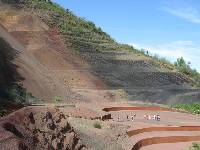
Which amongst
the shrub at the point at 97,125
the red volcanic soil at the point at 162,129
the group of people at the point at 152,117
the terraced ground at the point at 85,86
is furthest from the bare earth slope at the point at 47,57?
the shrub at the point at 97,125

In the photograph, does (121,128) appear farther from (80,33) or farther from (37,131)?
(80,33)

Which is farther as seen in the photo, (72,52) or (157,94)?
(72,52)

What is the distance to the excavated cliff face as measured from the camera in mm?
12211

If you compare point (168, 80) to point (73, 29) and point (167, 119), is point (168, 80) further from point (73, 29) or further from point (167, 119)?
point (167, 119)

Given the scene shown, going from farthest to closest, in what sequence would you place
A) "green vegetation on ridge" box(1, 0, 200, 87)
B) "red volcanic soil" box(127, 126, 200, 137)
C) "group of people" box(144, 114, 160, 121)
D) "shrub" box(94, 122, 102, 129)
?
"green vegetation on ridge" box(1, 0, 200, 87)
"group of people" box(144, 114, 160, 121)
"red volcanic soil" box(127, 126, 200, 137)
"shrub" box(94, 122, 102, 129)

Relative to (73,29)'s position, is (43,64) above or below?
below

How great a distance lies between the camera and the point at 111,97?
45.8 meters

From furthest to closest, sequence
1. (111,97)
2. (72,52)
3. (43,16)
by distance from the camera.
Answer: (43,16)
(72,52)
(111,97)

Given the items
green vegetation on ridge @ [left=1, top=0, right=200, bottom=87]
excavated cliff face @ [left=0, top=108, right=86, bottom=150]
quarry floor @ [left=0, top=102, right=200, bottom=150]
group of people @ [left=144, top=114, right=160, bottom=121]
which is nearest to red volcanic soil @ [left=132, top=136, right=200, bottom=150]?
quarry floor @ [left=0, top=102, right=200, bottom=150]

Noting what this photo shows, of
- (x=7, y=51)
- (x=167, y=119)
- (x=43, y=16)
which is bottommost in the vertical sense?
(x=167, y=119)

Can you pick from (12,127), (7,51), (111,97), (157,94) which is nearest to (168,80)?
(157,94)

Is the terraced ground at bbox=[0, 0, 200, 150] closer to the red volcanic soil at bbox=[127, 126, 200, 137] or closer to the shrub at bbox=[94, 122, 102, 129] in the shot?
the red volcanic soil at bbox=[127, 126, 200, 137]

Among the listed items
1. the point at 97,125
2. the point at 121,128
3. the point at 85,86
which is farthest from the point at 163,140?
the point at 85,86

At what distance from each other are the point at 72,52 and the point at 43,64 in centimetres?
514
